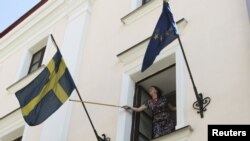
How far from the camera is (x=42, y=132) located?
9.70 metres

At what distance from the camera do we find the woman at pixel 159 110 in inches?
309

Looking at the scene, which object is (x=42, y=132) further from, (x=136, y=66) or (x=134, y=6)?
(x=134, y=6)

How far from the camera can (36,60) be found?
42.9 ft

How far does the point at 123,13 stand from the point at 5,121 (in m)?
3.33

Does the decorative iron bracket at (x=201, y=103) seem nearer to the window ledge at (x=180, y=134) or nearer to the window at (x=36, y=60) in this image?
the window ledge at (x=180, y=134)

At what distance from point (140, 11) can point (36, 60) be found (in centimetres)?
391

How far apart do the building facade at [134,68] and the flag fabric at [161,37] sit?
2.58ft

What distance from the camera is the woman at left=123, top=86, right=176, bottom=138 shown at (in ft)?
25.8

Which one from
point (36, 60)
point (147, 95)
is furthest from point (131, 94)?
point (36, 60)

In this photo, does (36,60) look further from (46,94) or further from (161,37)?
(161,37)

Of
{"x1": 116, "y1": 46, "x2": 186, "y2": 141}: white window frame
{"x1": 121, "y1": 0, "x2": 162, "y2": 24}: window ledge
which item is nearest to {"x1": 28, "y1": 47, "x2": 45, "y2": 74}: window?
{"x1": 121, "y1": 0, "x2": 162, "y2": 24}: window ledge

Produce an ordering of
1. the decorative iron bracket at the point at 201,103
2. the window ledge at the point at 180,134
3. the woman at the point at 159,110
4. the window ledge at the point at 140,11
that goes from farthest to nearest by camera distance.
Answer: the window ledge at the point at 140,11
the woman at the point at 159,110
the decorative iron bracket at the point at 201,103
the window ledge at the point at 180,134

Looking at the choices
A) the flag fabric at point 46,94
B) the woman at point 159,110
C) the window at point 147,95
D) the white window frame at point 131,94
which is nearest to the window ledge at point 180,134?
the white window frame at point 131,94

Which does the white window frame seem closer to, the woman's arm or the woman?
the woman's arm
